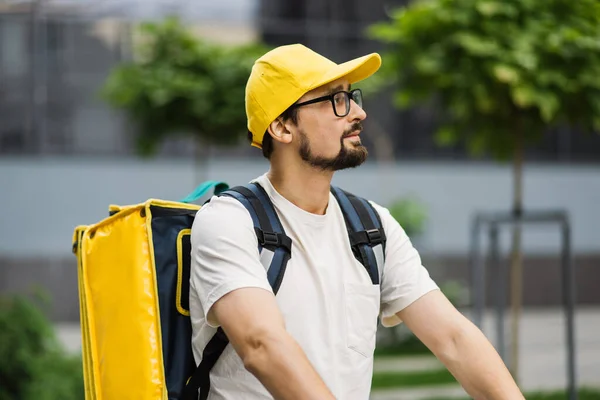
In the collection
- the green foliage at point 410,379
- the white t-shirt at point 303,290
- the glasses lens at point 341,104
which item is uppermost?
the glasses lens at point 341,104

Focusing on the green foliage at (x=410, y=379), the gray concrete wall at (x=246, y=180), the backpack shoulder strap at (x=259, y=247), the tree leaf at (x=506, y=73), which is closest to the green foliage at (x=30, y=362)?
the green foliage at (x=410, y=379)

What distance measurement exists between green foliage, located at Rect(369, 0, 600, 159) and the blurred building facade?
6.36 meters

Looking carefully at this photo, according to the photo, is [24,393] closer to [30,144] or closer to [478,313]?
[478,313]

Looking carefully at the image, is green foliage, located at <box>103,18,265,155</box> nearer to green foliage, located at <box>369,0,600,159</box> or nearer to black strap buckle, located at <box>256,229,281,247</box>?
green foliage, located at <box>369,0,600,159</box>

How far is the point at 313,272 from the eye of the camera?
2332 mm

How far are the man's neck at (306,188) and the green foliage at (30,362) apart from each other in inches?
172

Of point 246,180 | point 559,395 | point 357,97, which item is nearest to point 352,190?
point 246,180

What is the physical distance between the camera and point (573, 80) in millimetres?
6234

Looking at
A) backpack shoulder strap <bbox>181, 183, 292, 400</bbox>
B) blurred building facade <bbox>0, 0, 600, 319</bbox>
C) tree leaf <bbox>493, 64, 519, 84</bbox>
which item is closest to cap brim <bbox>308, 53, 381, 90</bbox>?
backpack shoulder strap <bbox>181, 183, 292, 400</bbox>

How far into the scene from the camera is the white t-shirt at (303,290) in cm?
224

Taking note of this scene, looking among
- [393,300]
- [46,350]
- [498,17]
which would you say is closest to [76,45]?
[46,350]

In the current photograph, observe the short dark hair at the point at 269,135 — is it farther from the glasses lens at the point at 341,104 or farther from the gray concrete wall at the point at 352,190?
the gray concrete wall at the point at 352,190

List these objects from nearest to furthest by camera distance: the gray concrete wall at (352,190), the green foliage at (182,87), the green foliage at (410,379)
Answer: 1. the green foliage at (410,379)
2. the green foliage at (182,87)
3. the gray concrete wall at (352,190)

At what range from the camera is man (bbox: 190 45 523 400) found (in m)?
2.23
